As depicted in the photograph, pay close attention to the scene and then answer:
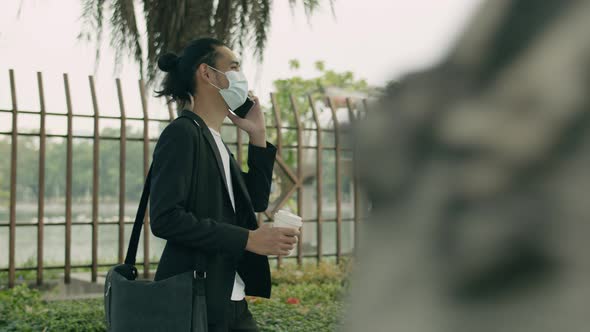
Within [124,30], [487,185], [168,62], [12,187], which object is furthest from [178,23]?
[487,185]

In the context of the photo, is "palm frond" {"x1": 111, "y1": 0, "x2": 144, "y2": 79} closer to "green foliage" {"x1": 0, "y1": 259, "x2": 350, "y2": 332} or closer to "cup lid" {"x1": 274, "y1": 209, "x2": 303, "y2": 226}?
"green foliage" {"x1": 0, "y1": 259, "x2": 350, "y2": 332}

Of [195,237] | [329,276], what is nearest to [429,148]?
[195,237]

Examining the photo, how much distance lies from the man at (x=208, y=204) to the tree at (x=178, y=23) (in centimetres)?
445

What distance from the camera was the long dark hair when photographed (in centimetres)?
257

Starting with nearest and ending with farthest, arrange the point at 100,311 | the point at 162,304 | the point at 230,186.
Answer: the point at 162,304 < the point at 230,186 < the point at 100,311

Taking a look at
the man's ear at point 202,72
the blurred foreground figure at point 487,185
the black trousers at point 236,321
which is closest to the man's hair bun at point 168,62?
the man's ear at point 202,72

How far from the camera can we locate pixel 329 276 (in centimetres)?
844

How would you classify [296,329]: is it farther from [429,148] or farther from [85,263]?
[429,148]

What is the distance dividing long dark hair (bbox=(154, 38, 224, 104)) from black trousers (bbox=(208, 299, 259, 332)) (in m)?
0.78

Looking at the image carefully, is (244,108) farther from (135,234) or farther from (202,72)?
(135,234)

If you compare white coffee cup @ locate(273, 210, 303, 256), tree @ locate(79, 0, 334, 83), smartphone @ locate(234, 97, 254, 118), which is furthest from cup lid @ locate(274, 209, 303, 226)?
tree @ locate(79, 0, 334, 83)

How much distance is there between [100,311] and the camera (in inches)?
228

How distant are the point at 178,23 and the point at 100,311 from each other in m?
2.83

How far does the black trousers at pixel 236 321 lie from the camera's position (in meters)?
2.21
